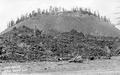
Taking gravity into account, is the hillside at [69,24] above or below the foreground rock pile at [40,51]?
above

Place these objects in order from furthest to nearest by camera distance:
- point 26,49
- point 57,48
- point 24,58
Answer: point 57,48 < point 26,49 < point 24,58

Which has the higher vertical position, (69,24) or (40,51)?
(69,24)

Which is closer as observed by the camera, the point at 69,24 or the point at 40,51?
the point at 40,51

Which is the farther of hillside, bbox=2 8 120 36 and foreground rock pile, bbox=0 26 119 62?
hillside, bbox=2 8 120 36

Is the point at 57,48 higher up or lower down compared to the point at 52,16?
lower down

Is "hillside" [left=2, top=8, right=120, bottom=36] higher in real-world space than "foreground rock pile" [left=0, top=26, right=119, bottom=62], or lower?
higher

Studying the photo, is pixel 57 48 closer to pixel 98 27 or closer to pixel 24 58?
pixel 24 58

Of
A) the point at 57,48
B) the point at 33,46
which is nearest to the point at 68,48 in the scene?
the point at 57,48

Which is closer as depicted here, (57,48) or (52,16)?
(57,48)

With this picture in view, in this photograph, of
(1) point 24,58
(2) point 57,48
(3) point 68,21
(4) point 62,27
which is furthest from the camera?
(3) point 68,21

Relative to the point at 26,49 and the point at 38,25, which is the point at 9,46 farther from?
the point at 38,25

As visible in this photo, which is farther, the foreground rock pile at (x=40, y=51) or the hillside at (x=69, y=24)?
the hillside at (x=69, y=24)
